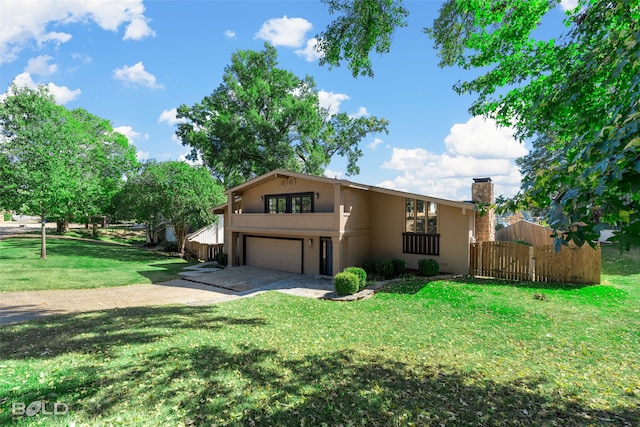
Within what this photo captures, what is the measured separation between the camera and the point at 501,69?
11203 mm

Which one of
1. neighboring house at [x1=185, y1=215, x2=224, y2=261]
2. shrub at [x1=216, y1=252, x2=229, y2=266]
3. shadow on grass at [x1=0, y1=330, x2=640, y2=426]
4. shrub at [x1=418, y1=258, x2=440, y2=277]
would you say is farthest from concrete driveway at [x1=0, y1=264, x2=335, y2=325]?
shadow on grass at [x1=0, y1=330, x2=640, y2=426]

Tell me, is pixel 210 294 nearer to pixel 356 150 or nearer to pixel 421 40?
pixel 421 40

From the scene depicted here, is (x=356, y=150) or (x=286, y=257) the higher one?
(x=356, y=150)

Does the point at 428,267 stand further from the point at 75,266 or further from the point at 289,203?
the point at 75,266

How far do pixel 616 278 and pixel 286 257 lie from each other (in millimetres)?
15363

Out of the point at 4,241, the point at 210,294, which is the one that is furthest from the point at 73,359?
the point at 4,241

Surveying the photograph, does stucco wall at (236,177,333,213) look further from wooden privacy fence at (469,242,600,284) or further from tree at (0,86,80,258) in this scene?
tree at (0,86,80,258)

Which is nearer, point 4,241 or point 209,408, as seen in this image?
point 209,408

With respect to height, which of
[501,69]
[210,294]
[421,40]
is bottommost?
[210,294]

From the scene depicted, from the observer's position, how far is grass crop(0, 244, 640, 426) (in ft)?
13.6

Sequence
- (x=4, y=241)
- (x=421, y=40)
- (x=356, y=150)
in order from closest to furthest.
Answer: (x=421, y=40)
(x=4, y=241)
(x=356, y=150)

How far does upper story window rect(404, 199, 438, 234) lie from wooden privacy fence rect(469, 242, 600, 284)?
6.67 feet

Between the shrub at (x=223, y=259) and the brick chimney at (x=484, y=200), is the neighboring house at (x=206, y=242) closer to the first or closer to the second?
the shrub at (x=223, y=259)

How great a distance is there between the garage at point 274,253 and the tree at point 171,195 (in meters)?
5.16
